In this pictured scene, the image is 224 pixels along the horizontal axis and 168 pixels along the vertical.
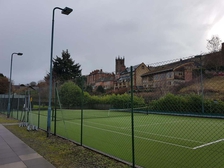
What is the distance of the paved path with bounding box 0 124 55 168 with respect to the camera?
469 centimetres

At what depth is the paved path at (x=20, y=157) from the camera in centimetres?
469

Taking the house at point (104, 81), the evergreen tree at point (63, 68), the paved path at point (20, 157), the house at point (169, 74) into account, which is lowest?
the paved path at point (20, 157)

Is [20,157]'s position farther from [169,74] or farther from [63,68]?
[63,68]

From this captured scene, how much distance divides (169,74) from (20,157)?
15.1 feet

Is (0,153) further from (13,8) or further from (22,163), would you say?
(13,8)

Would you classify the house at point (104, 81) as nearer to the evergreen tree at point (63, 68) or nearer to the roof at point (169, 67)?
the roof at point (169, 67)

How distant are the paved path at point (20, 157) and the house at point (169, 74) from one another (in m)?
3.06

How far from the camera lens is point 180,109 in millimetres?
4957

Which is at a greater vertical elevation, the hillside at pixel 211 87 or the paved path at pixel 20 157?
the hillside at pixel 211 87

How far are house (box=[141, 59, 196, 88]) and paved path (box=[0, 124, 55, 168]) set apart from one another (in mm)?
3065

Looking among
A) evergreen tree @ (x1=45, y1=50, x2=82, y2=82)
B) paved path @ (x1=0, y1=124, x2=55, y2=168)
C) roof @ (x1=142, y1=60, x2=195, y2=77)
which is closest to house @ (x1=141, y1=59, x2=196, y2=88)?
roof @ (x1=142, y1=60, x2=195, y2=77)

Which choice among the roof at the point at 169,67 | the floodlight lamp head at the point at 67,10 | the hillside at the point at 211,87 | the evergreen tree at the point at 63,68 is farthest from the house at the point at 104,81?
the evergreen tree at the point at 63,68

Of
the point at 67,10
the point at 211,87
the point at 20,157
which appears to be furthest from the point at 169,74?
the point at 67,10

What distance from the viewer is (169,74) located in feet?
11.4
